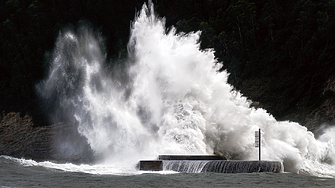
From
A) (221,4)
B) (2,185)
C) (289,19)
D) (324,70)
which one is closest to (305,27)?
(289,19)

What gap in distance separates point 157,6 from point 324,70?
92.7 feet

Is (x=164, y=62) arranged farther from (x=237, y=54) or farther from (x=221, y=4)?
(x=221, y=4)

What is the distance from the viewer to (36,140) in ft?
178

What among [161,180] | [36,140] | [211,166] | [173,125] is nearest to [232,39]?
[36,140]

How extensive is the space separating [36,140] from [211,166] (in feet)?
136

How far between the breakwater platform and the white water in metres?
3.44

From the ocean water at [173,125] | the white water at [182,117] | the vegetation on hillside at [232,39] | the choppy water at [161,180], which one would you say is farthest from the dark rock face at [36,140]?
the choppy water at [161,180]

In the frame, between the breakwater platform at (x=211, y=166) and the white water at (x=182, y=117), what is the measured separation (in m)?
3.44

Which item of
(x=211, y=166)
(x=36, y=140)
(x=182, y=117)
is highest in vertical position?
(x=36, y=140)

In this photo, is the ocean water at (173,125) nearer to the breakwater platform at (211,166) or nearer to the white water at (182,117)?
the white water at (182,117)

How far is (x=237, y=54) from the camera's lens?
52.1m

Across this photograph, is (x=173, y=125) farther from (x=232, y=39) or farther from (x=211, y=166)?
(x=232, y=39)

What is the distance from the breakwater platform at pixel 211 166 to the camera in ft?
54.7

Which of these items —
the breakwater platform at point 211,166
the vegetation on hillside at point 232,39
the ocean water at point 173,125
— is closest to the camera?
the breakwater platform at point 211,166
